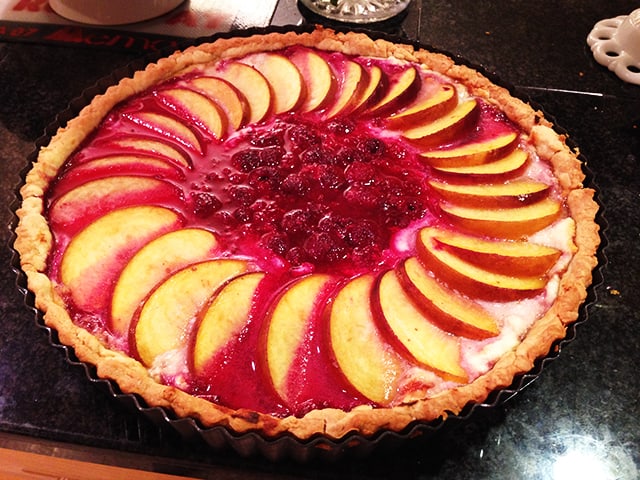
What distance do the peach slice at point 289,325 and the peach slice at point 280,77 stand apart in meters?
1.10

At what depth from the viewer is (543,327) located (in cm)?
212

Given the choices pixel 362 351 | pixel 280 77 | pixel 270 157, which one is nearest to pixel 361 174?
Answer: pixel 270 157

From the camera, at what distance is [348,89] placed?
2984mm

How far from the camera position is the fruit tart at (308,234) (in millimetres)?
1987

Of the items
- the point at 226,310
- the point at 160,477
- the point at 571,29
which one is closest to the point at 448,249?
the point at 226,310

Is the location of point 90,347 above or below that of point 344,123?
below

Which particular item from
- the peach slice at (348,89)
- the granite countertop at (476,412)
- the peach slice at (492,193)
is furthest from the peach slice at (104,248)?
the peach slice at (492,193)

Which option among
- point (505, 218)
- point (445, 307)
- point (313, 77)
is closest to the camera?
point (445, 307)

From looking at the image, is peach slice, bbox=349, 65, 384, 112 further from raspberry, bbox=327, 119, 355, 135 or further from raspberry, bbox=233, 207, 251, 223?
raspberry, bbox=233, 207, 251, 223

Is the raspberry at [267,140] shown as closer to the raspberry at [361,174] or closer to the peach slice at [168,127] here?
the peach slice at [168,127]

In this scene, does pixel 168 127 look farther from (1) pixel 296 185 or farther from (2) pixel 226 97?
(1) pixel 296 185

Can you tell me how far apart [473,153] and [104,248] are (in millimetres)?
1602

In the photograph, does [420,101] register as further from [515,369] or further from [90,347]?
[90,347]

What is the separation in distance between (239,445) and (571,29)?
3707 mm
